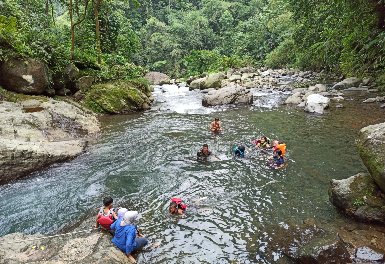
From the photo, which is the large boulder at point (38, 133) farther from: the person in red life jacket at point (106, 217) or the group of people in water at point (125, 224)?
the person in red life jacket at point (106, 217)

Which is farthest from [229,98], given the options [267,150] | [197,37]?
Answer: [197,37]

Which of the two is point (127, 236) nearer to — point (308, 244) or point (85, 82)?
point (308, 244)

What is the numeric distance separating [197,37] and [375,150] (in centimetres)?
5756

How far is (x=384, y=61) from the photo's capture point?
20703mm

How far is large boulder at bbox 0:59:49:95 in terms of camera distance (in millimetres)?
17312

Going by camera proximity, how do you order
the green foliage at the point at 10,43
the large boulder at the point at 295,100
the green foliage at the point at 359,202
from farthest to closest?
1. the large boulder at the point at 295,100
2. the green foliage at the point at 10,43
3. the green foliage at the point at 359,202

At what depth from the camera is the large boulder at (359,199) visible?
300 inches

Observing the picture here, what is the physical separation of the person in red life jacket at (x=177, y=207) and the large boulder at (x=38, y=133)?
5625mm

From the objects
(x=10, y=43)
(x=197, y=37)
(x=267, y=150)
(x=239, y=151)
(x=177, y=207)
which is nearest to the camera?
(x=177, y=207)

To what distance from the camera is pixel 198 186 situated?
417 inches

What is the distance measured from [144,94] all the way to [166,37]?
37986 mm

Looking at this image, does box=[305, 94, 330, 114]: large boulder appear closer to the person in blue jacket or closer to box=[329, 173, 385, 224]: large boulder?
box=[329, 173, 385, 224]: large boulder

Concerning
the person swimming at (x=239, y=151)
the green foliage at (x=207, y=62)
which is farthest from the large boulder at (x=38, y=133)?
the green foliage at (x=207, y=62)

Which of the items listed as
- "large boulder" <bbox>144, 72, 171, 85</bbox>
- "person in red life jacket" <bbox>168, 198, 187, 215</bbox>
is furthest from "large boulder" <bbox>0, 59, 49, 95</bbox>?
"large boulder" <bbox>144, 72, 171, 85</bbox>
